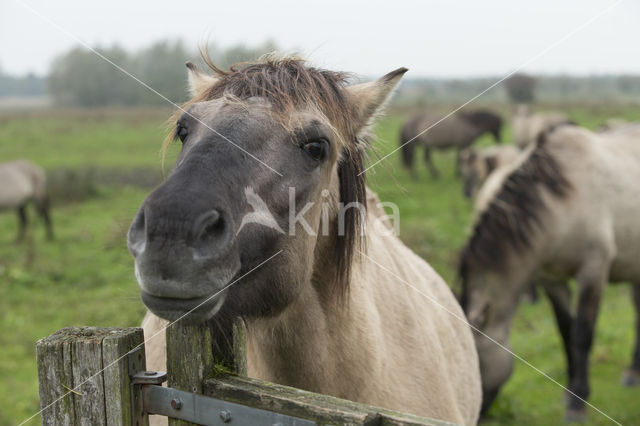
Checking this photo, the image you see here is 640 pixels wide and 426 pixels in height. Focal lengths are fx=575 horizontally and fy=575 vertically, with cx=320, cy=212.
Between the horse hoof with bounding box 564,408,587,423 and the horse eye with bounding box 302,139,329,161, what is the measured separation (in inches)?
205

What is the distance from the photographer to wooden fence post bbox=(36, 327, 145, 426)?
1.75 metres

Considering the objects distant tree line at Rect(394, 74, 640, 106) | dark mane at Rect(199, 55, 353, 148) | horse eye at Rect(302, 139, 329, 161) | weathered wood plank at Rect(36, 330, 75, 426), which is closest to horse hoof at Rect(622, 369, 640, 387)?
dark mane at Rect(199, 55, 353, 148)

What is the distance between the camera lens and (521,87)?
1950 inches

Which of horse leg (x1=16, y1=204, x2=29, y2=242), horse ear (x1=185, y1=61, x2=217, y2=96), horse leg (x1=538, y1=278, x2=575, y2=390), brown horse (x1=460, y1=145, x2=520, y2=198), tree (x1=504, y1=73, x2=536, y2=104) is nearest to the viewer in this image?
horse ear (x1=185, y1=61, x2=217, y2=96)

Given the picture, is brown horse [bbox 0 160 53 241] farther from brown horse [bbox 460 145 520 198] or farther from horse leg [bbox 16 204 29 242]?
brown horse [bbox 460 145 520 198]

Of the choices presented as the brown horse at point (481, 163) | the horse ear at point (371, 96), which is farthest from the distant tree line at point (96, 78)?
the horse ear at point (371, 96)

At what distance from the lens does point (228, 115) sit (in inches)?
84.8

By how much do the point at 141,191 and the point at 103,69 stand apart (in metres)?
44.7

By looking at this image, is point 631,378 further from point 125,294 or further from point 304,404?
point 304,404

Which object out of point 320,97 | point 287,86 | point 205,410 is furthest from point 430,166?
point 205,410

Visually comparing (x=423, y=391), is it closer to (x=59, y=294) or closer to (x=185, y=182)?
(x=185, y=182)

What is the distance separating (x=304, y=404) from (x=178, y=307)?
48 centimetres

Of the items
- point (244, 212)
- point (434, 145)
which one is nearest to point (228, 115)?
point (244, 212)

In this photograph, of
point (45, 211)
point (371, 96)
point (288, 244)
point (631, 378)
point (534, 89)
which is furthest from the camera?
point (534, 89)
